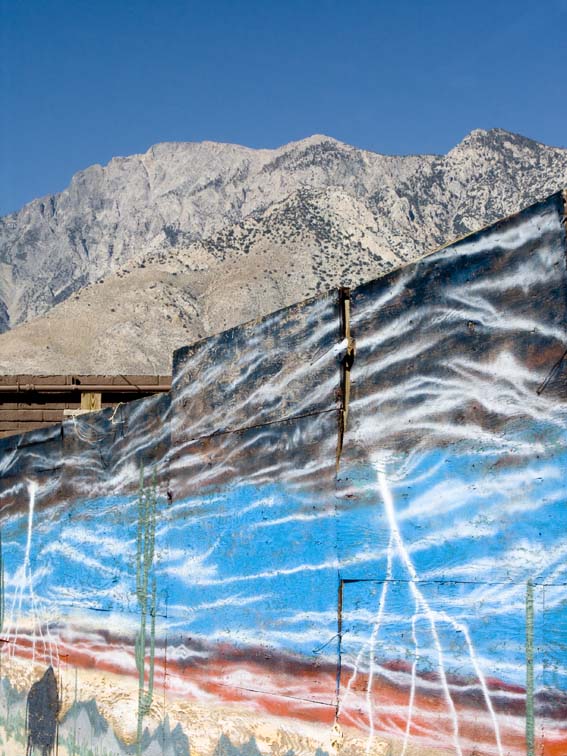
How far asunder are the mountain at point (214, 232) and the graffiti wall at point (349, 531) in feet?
211

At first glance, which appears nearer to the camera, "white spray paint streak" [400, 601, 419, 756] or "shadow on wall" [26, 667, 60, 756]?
"white spray paint streak" [400, 601, 419, 756]

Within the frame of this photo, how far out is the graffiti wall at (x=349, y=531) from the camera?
4305 millimetres

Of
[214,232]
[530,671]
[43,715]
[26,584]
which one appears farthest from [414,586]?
[214,232]

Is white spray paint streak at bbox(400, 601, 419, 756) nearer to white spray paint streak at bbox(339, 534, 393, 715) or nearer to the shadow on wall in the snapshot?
white spray paint streak at bbox(339, 534, 393, 715)

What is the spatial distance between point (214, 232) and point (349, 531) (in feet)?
322

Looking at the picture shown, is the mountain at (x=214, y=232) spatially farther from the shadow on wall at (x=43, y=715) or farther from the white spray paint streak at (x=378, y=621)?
the white spray paint streak at (x=378, y=621)

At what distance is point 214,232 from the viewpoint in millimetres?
102062

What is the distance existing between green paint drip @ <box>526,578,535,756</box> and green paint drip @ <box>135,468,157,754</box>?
3381 mm

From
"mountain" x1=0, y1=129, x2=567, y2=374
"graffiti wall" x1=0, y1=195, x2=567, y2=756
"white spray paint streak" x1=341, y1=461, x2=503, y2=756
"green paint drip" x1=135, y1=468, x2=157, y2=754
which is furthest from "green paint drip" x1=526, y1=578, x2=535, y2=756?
"mountain" x1=0, y1=129, x2=567, y2=374

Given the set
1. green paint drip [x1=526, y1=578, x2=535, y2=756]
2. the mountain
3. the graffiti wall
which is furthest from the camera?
the mountain

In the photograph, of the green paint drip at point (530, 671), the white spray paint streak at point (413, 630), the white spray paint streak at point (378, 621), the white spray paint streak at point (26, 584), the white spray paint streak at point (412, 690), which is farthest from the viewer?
the white spray paint streak at point (26, 584)

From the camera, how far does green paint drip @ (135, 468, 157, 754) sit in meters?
7.00

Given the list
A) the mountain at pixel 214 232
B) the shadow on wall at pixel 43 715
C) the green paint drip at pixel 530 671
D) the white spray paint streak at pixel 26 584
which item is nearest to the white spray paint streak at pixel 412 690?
the green paint drip at pixel 530 671

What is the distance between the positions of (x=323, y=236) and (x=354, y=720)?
280 feet
